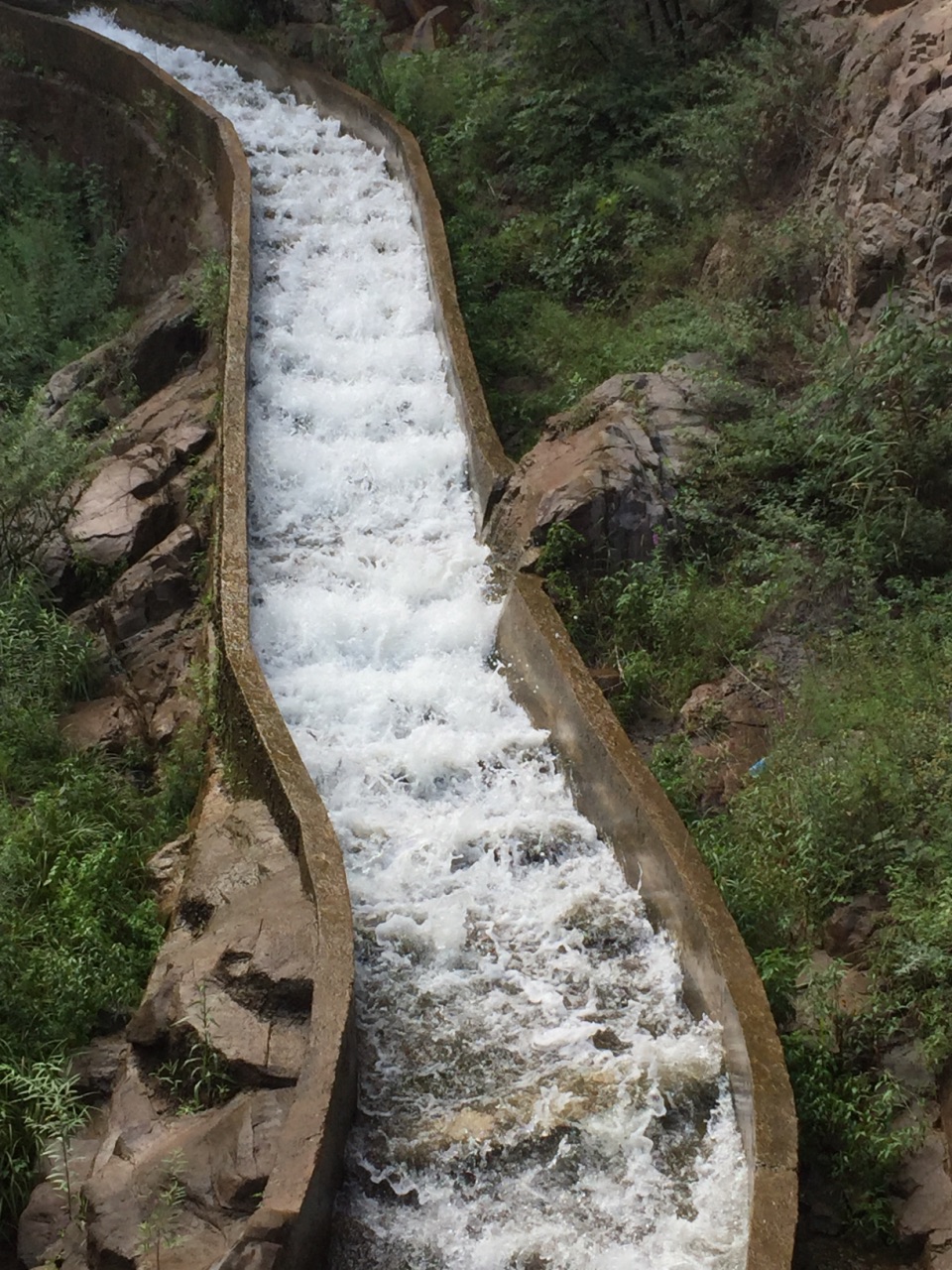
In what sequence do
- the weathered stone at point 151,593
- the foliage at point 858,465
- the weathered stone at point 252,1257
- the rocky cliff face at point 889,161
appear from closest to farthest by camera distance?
1. the weathered stone at point 252,1257
2. the foliage at point 858,465
3. the rocky cliff face at point 889,161
4. the weathered stone at point 151,593

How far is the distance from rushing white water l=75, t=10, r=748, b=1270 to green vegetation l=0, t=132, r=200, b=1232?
44.1 inches

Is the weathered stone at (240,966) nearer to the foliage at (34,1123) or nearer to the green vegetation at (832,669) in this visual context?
the foliage at (34,1123)

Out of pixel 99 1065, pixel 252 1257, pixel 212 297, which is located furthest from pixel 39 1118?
pixel 212 297

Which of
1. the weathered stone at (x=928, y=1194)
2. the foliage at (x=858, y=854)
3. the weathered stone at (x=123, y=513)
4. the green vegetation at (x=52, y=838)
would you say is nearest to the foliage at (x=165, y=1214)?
the green vegetation at (x=52, y=838)

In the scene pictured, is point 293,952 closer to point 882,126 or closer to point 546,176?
point 882,126

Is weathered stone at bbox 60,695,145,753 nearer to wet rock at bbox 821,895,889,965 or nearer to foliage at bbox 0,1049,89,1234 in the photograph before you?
foliage at bbox 0,1049,89,1234

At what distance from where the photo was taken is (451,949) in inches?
223

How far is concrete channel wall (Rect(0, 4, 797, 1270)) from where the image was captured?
14.4 ft

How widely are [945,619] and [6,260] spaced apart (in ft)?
35.7

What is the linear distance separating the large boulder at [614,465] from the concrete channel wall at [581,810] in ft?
1.21

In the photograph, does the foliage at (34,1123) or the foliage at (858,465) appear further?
the foliage at (858,465)

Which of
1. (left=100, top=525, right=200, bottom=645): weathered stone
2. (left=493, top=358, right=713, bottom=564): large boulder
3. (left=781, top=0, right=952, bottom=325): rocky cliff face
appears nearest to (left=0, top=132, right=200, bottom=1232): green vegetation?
(left=100, top=525, right=200, bottom=645): weathered stone

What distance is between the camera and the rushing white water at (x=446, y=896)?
4.65 metres

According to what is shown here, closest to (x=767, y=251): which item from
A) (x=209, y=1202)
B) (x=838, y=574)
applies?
(x=838, y=574)
